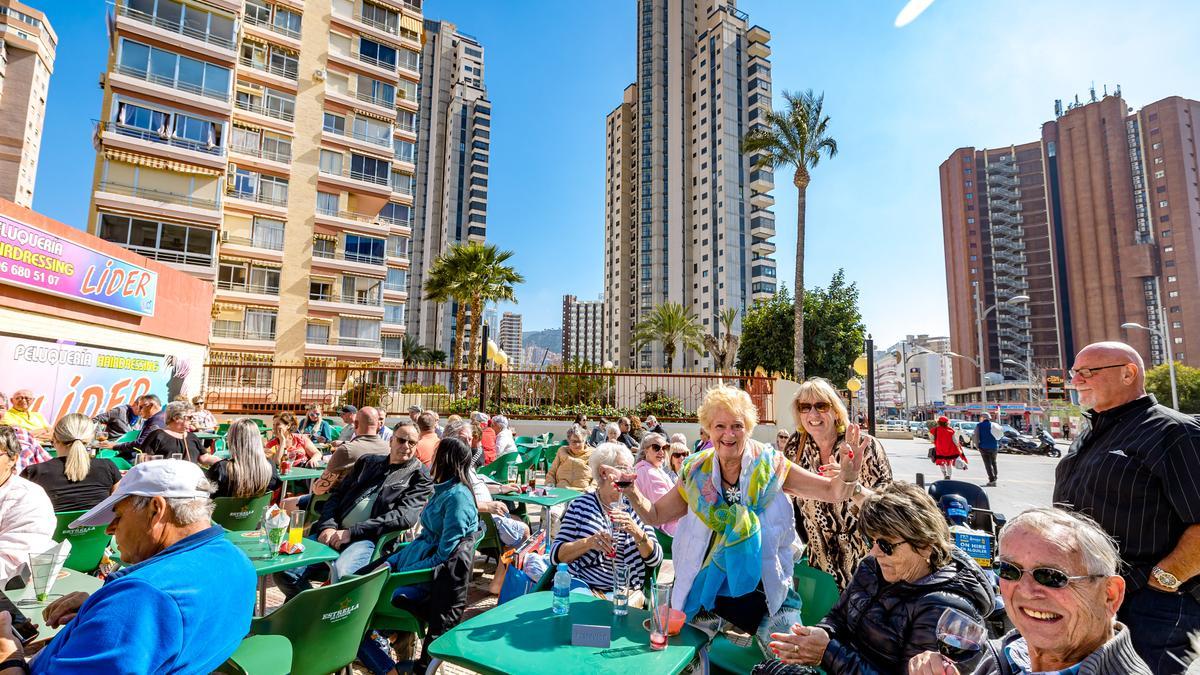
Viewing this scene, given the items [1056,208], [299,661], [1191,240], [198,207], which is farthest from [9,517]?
[1056,208]

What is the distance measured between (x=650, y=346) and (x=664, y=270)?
1137cm

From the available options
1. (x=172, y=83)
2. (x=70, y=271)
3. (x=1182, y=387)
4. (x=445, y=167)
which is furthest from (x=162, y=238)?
(x=1182, y=387)

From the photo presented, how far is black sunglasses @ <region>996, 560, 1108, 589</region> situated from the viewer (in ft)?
5.00

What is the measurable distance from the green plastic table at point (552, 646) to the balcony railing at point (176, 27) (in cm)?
3651

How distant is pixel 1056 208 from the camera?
9494 cm

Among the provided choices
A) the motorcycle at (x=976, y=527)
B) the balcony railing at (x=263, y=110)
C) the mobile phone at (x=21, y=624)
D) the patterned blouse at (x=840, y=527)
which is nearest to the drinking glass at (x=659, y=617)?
the patterned blouse at (x=840, y=527)

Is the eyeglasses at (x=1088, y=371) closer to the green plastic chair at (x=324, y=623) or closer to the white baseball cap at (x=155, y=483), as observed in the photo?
the green plastic chair at (x=324, y=623)

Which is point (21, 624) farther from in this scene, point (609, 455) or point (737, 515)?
point (737, 515)

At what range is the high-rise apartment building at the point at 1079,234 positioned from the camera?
258 feet

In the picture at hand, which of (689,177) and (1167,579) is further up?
(689,177)

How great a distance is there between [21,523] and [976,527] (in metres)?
6.87

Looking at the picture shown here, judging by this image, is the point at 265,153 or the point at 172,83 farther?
the point at 265,153

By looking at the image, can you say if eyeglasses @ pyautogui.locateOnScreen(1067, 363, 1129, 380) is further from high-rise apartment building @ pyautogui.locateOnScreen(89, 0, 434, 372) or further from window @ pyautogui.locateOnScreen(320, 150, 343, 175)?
window @ pyautogui.locateOnScreen(320, 150, 343, 175)

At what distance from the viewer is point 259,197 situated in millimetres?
31125
